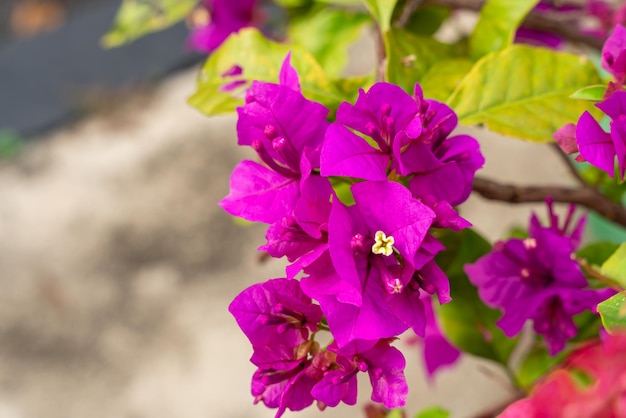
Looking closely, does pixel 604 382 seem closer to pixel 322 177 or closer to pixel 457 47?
pixel 322 177

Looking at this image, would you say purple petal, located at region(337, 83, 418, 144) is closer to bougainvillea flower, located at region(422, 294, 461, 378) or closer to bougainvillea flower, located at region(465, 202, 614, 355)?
bougainvillea flower, located at region(465, 202, 614, 355)

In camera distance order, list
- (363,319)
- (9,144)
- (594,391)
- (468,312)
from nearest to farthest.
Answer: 1. (594,391)
2. (363,319)
3. (468,312)
4. (9,144)

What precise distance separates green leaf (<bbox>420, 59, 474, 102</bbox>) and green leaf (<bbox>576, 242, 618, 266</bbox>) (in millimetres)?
133

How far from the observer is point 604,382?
0.59 ft

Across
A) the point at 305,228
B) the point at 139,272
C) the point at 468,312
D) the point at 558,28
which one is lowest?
the point at 139,272

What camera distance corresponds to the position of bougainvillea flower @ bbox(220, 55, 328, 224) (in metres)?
0.32

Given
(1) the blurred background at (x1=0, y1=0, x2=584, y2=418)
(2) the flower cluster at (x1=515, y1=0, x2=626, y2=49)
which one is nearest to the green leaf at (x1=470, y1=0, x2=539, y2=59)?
(2) the flower cluster at (x1=515, y1=0, x2=626, y2=49)

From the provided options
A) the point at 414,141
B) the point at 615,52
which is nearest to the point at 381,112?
the point at 414,141

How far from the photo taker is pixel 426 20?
589 millimetres

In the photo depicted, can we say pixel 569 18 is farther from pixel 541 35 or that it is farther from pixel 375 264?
pixel 375 264

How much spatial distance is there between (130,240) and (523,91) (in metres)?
1.33

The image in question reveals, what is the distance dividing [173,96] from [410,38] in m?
1.52

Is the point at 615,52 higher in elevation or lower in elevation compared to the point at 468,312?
higher

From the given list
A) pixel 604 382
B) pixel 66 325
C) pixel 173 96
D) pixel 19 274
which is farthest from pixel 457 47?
pixel 173 96
